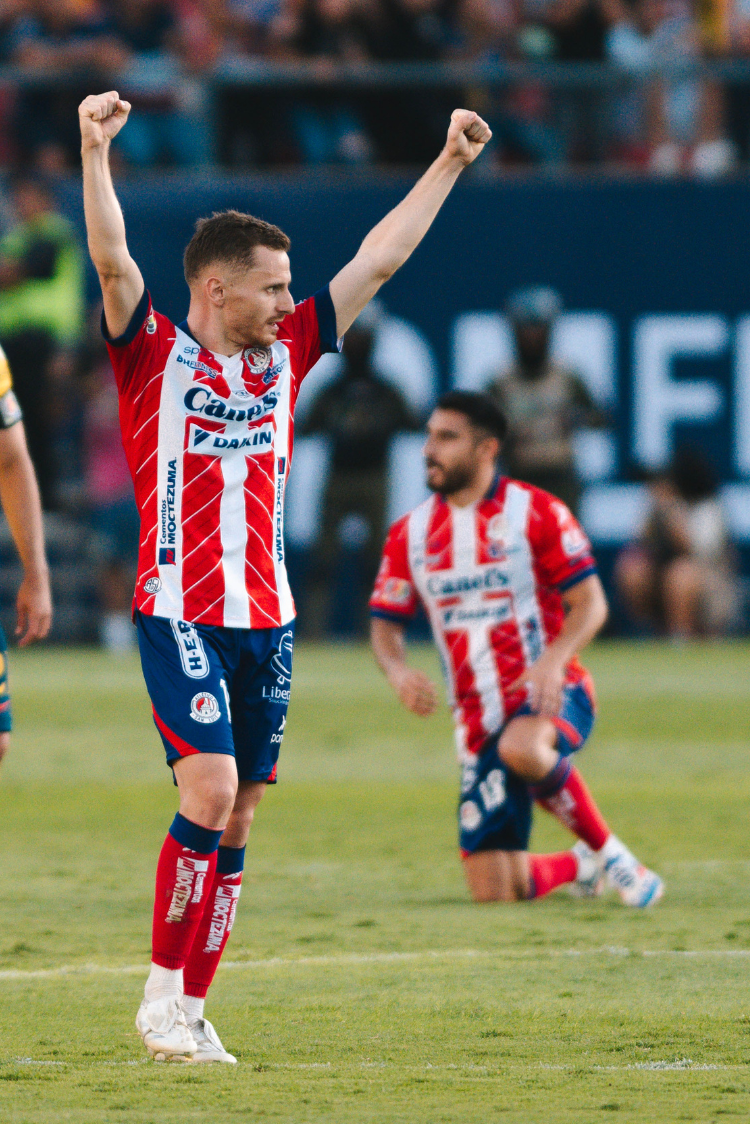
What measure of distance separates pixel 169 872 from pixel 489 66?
12.9m

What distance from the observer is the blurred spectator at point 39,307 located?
1527 cm

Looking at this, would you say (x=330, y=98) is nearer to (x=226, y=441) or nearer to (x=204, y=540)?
(x=226, y=441)

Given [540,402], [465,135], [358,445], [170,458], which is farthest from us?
[358,445]

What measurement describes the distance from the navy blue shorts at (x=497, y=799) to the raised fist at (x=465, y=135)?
8.13 ft

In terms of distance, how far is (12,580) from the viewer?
16.2 metres

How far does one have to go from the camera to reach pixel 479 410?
6.88 m

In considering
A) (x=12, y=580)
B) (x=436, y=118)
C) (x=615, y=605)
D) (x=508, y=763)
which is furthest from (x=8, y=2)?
(x=508, y=763)

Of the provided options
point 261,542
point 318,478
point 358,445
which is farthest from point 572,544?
point 318,478

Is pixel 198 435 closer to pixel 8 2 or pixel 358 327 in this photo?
pixel 358 327

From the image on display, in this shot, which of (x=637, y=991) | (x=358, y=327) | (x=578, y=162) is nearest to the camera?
(x=637, y=991)

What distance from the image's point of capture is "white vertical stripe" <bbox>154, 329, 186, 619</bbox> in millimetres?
4371

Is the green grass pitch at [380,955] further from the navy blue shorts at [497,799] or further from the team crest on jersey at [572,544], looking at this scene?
the team crest on jersey at [572,544]

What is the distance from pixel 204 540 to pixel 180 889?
82 cm

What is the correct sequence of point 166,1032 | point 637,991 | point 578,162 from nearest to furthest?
point 166,1032, point 637,991, point 578,162
